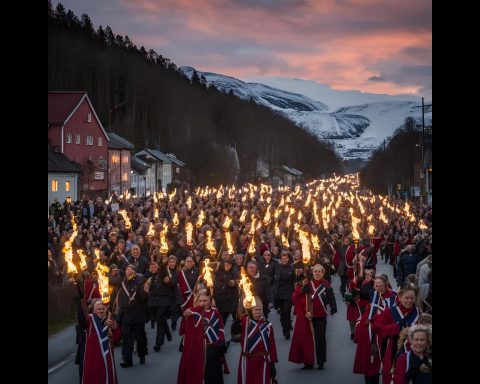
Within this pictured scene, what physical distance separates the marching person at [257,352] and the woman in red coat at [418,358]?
111 inches

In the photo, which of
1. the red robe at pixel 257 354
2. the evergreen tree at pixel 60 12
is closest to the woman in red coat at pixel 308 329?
the red robe at pixel 257 354

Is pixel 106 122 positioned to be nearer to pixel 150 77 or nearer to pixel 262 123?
pixel 150 77

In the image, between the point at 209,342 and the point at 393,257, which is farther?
the point at 393,257

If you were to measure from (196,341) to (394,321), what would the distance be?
2716mm

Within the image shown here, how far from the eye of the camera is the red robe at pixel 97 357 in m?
9.18

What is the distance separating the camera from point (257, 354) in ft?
30.2

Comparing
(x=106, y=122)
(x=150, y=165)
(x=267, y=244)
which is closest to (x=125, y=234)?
(x=267, y=244)

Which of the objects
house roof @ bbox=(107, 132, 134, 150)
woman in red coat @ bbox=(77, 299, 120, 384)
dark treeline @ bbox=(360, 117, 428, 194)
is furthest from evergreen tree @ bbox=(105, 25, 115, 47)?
woman in red coat @ bbox=(77, 299, 120, 384)

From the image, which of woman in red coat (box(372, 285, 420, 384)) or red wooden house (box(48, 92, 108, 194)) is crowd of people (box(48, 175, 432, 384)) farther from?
red wooden house (box(48, 92, 108, 194))

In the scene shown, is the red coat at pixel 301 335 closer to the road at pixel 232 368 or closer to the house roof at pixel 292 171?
the road at pixel 232 368

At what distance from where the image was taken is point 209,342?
9836 mm

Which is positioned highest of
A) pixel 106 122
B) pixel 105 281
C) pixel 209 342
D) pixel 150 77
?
pixel 150 77

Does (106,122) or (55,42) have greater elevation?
(55,42)
